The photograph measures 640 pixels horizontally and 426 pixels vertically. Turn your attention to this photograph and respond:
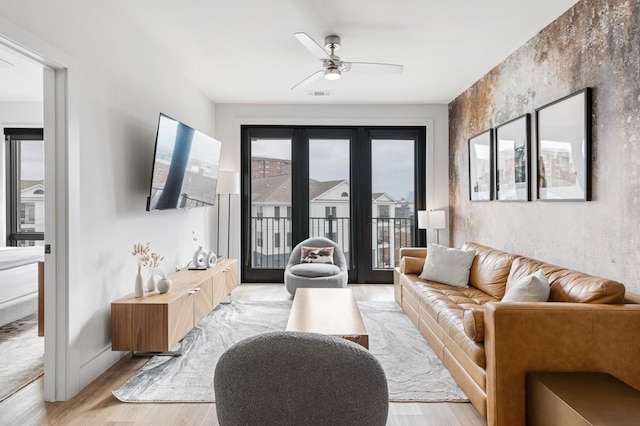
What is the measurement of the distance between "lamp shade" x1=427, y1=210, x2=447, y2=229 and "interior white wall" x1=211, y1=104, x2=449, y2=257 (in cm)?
46

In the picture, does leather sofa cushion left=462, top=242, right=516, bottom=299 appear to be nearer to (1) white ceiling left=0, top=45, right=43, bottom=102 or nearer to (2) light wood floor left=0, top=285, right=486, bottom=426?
(2) light wood floor left=0, top=285, right=486, bottom=426

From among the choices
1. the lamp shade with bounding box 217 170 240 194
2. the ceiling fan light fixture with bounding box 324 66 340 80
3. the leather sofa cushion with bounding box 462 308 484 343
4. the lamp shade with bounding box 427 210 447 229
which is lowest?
the leather sofa cushion with bounding box 462 308 484 343

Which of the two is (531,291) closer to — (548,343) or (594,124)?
(548,343)

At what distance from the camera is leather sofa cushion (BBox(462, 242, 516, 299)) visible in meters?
3.58

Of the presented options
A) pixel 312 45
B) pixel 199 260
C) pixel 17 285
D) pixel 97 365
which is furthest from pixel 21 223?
pixel 312 45

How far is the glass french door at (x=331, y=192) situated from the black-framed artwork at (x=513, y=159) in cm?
196

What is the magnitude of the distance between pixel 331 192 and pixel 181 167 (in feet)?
9.03

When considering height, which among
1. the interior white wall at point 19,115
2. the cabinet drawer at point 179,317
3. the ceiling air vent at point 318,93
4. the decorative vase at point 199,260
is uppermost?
the ceiling air vent at point 318,93

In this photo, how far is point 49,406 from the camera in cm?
249

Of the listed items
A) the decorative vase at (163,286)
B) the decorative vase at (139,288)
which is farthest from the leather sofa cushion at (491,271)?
the decorative vase at (139,288)

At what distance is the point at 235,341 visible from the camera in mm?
3609

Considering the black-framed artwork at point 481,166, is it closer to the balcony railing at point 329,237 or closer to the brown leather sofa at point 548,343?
the balcony railing at point 329,237

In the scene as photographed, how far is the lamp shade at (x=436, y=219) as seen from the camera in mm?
5629

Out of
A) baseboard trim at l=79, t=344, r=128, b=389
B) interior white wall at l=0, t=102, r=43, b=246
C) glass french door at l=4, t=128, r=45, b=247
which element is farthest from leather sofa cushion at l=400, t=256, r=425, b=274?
interior white wall at l=0, t=102, r=43, b=246
